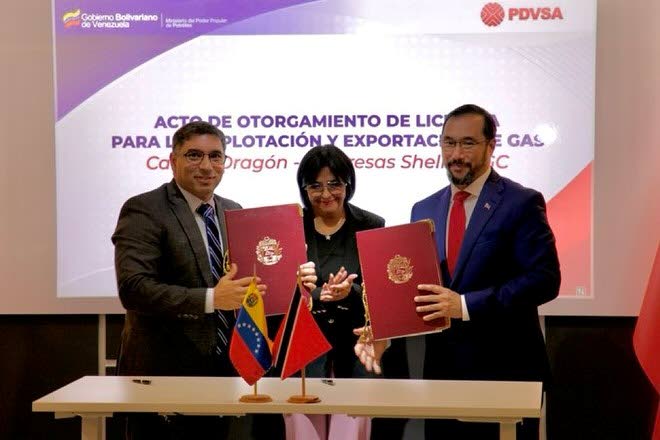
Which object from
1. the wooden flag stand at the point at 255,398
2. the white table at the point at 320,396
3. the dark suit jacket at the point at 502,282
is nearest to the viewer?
the white table at the point at 320,396

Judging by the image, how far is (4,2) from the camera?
5562 millimetres

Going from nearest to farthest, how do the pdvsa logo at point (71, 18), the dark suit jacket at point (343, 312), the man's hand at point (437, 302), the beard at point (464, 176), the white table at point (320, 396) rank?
the white table at point (320, 396) < the man's hand at point (437, 302) < the beard at point (464, 176) < the dark suit jacket at point (343, 312) < the pdvsa logo at point (71, 18)

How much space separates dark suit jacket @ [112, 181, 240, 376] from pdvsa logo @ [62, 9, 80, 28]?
4.55 ft

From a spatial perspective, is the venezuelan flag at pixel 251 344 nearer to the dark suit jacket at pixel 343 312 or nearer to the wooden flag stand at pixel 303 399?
the wooden flag stand at pixel 303 399

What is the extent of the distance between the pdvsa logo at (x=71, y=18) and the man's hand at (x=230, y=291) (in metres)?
1.87

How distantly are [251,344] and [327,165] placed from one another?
115cm

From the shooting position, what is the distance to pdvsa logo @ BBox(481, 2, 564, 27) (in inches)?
210

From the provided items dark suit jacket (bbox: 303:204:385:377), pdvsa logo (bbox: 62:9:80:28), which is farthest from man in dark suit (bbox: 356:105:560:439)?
pdvsa logo (bbox: 62:9:80:28)

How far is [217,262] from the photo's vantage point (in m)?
4.66

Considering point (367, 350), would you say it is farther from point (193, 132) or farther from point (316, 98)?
point (316, 98)

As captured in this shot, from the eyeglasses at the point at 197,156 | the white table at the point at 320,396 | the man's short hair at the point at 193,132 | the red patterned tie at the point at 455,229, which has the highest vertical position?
the man's short hair at the point at 193,132

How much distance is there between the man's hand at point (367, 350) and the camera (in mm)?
4512

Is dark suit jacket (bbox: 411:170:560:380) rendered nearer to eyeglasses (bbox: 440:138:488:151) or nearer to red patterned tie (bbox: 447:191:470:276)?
red patterned tie (bbox: 447:191:470:276)

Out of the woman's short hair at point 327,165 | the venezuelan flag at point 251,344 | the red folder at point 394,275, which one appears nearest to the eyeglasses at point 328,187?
the woman's short hair at point 327,165
